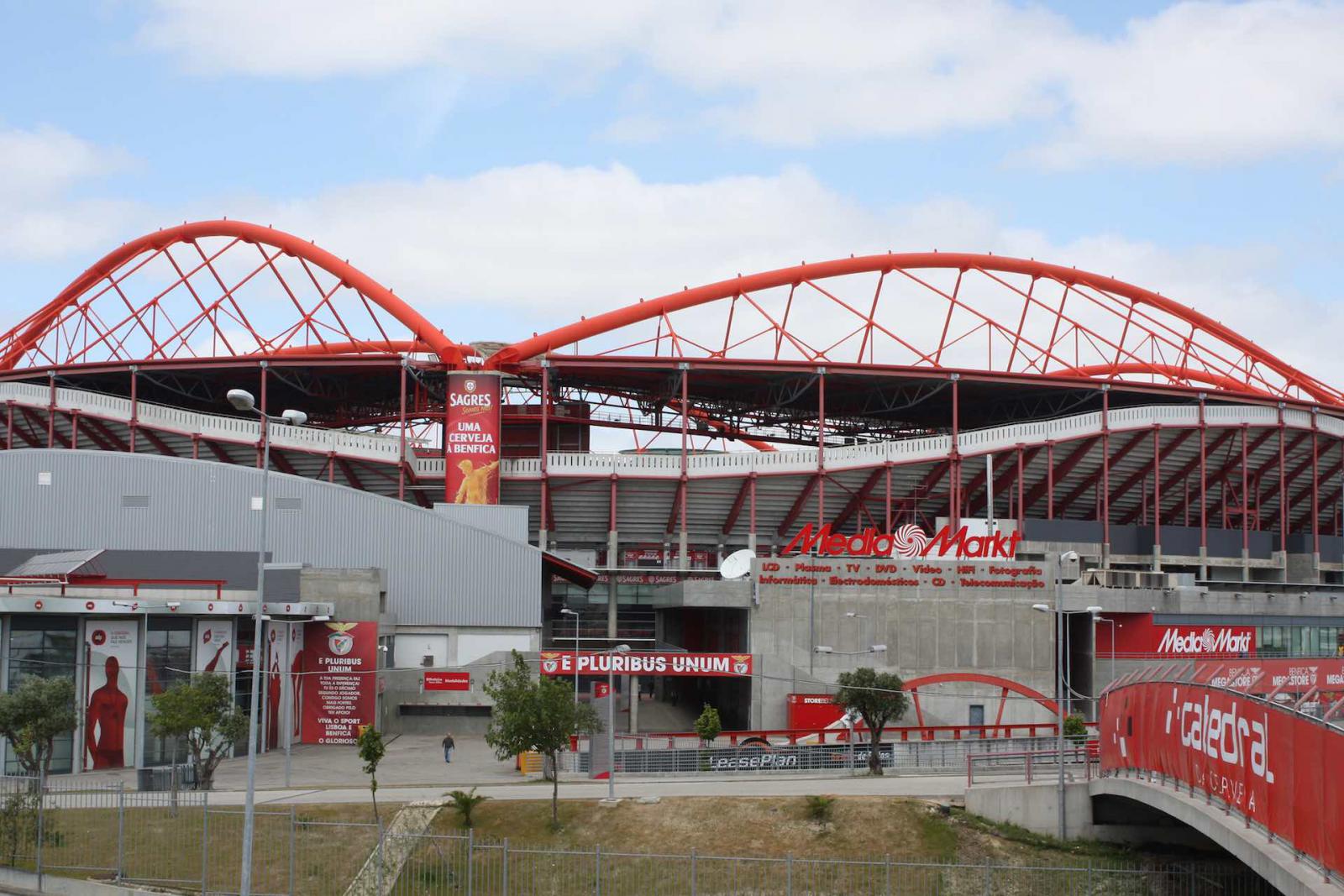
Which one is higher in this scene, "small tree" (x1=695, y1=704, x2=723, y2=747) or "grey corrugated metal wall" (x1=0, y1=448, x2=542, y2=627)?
"grey corrugated metal wall" (x1=0, y1=448, x2=542, y2=627)

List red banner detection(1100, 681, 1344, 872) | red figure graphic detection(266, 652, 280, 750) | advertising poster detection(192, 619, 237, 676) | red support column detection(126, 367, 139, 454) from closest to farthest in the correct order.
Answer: red banner detection(1100, 681, 1344, 872) → advertising poster detection(192, 619, 237, 676) → red figure graphic detection(266, 652, 280, 750) → red support column detection(126, 367, 139, 454)

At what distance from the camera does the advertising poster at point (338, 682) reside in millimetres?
57469

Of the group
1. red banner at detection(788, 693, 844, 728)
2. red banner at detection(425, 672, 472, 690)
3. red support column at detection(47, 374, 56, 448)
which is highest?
red support column at detection(47, 374, 56, 448)

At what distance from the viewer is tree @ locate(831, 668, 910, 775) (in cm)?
4981

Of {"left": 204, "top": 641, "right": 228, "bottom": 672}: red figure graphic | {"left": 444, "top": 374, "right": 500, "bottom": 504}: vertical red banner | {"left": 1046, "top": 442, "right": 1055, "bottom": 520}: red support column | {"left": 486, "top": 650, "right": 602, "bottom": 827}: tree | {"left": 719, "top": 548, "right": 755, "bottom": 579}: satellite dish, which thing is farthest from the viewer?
{"left": 1046, "top": 442, "right": 1055, "bottom": 520}: red support column

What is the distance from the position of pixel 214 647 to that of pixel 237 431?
96.2 ft

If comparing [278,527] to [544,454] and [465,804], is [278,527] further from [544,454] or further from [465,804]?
[465,804]

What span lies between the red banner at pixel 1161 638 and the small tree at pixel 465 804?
1564 inches

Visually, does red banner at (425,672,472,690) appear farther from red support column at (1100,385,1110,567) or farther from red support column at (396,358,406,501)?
red support column at (1100,385,1110,567)

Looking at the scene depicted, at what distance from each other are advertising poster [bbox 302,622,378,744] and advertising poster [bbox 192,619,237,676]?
516 cm

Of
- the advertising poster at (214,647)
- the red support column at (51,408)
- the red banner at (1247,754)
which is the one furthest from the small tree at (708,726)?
the red support column at (51,408)

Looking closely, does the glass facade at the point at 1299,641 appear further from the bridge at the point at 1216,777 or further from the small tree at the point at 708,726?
the small tree at the point at 708,726

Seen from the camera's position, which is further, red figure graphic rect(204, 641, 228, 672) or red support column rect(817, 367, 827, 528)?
Result: red support column rect(817, 367, 827, 528)

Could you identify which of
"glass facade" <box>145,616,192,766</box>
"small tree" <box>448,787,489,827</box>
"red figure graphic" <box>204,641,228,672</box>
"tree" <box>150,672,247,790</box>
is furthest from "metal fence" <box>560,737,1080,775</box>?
A: "glass facade" <box>145,616,192,766</box>
